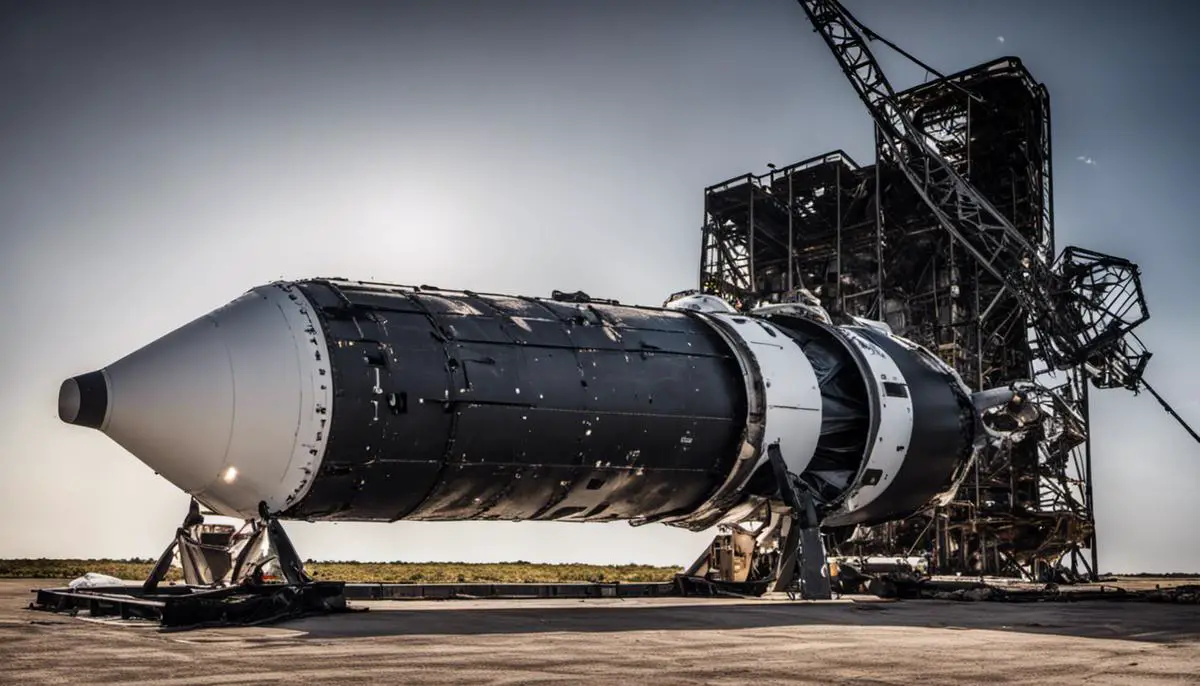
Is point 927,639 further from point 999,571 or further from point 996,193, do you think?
point 996,193

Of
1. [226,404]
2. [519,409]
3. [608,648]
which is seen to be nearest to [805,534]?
[519,409]

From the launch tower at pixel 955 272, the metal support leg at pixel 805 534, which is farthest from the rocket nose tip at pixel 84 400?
the launch tower at pixel 955 272

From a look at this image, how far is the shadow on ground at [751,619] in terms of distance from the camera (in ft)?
34.0

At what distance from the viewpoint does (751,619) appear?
12.1 m

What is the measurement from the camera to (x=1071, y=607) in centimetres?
1573

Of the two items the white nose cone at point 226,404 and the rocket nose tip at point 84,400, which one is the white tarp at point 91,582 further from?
the rocket nose tip at point 84,400

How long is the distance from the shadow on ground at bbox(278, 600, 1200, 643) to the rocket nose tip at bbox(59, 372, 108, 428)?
3433 millimetres

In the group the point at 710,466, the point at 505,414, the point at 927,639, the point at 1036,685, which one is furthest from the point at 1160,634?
the point at 505,414

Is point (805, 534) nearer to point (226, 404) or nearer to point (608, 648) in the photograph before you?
point (608, 648)

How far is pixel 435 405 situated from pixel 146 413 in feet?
10.8

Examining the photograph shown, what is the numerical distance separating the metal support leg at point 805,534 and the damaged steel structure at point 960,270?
16.4m

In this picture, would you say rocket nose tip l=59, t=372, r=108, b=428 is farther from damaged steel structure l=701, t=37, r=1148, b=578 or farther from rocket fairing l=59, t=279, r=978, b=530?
damaged steel structure l=701, t=37, r=1148, b=578

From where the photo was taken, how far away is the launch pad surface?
6820mm

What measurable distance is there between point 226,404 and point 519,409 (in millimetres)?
3611
